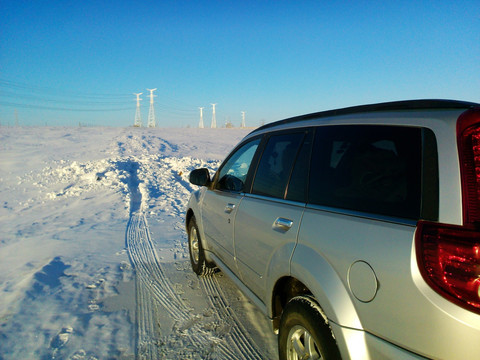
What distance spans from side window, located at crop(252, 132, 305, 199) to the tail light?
1.24m

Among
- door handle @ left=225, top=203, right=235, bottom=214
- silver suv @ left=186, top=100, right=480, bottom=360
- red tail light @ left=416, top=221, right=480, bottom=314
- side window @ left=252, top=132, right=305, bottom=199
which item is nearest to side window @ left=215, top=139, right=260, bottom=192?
door handle @ left=225, top=203, right=235, bottom=214

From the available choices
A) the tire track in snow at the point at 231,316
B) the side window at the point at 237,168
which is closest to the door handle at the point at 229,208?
the side window at the point at 237,168

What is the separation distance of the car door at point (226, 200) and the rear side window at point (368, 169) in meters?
1.14

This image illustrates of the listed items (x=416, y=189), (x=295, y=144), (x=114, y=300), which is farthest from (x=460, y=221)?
(x=114, y=300)

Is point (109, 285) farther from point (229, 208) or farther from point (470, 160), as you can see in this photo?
point (470, 160)

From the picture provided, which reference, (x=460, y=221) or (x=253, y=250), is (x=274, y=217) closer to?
(x=253, y=250)

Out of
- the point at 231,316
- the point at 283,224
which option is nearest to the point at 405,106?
the point at 283,224

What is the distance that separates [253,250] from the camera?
8.87 ft

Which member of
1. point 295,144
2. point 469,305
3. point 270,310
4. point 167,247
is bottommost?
point 167,247

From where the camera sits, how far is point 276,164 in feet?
9.41

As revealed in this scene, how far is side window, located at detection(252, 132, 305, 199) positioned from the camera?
2.61 meters

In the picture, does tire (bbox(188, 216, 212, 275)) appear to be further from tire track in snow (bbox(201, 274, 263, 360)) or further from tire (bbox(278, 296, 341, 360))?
tire (bbox(278, 296, 341, 360))

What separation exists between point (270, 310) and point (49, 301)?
2.67 meters

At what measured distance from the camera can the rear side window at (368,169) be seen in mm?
1564
